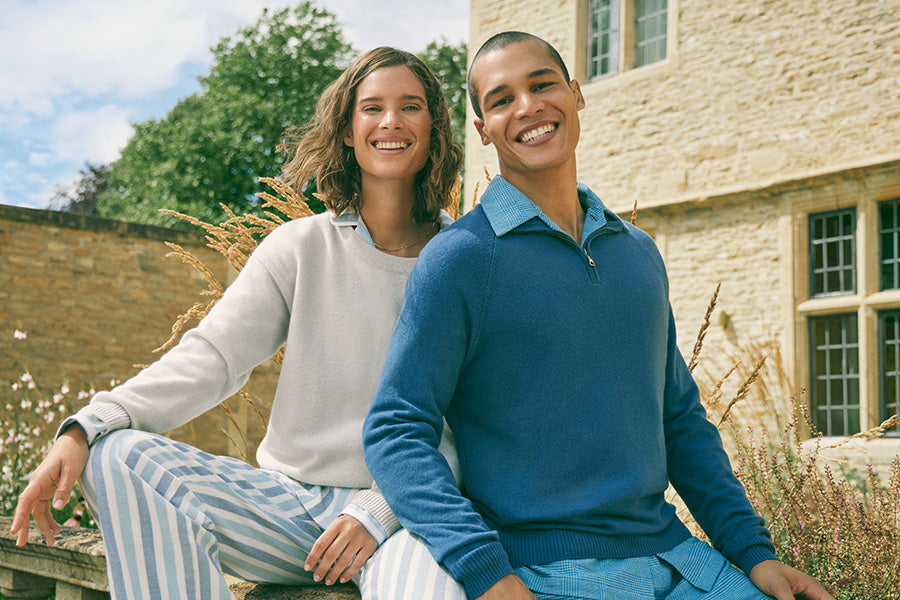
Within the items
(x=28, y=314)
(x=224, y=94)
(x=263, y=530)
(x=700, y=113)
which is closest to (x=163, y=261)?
(x=28, y=314)

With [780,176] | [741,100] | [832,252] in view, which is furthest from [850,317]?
[741,100]

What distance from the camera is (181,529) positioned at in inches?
63.7

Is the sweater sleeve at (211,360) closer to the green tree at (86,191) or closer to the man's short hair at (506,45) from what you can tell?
the man's short hair at (506,45)

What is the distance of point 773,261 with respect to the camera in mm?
7832

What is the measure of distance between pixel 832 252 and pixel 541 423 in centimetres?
699

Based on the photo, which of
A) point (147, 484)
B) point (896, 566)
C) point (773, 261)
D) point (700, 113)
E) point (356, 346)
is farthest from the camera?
point (700, 113)

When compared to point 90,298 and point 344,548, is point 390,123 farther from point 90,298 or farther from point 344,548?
point 90,298

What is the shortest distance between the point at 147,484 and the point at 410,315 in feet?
1.94

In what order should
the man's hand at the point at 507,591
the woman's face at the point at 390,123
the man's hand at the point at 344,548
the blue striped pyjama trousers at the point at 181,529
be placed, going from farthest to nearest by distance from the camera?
the woman's face at the point at 390,123
the man's hand at the point at 344,548
the blue striped pyjama trousers at the point at 181,529
the man's hand at the point at 507,591

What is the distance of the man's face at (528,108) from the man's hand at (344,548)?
861 mm

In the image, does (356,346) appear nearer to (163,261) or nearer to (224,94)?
(163,261)

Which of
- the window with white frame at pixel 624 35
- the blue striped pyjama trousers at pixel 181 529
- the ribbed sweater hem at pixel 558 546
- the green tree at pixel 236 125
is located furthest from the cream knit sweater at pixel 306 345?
the green tree at pixel 236 125

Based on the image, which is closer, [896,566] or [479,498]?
[479,498]

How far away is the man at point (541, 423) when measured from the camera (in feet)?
5.09
